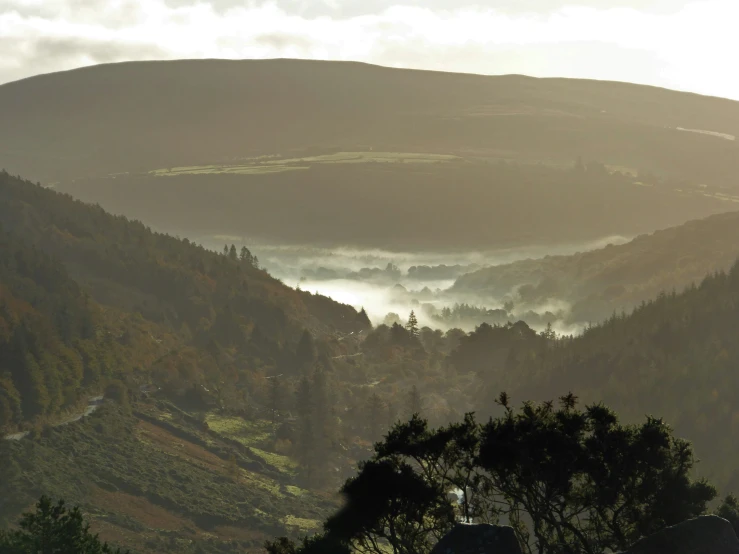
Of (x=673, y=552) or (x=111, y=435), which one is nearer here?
(x=673, y=552)

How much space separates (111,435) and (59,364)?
18.7 meters

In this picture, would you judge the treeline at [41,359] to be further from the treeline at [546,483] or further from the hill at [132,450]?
the treeline at [546,483]

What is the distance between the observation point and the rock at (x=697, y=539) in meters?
53.8

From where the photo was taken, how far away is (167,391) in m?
195

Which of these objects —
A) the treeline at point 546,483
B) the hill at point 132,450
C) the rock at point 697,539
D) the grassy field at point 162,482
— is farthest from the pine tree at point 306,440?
the rock at point 697,539

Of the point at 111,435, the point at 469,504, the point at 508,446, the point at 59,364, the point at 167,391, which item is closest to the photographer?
the point at 508,446

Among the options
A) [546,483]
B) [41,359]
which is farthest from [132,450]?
[546,483]

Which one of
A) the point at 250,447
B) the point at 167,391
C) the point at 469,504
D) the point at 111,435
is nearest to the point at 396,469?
the point at 469,504

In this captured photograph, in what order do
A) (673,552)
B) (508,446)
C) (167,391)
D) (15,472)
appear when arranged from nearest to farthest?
(673,552), (508,446), (15,472), (167,391)

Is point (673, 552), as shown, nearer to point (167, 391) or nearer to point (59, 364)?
point (59, 364)

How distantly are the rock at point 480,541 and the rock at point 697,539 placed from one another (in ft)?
17.3

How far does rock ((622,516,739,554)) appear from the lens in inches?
2117

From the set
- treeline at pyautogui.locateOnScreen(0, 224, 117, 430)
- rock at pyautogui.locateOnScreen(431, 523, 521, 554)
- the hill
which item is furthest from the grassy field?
rock at pyautogui.locateOnScreen(431, 523, 521, 554)

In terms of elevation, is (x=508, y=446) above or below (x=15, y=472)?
above
